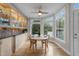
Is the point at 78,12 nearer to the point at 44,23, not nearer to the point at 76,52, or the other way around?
the point at 76,52

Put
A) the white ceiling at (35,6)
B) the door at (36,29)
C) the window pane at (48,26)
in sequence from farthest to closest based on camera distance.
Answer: the window pane at (48,26) < the door at (36,29) < the white ceiling at (35,6)

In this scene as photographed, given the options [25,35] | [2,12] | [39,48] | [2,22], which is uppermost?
[2,12]

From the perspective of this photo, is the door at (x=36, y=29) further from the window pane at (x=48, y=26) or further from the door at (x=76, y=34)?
the door at (x=76, y=34)

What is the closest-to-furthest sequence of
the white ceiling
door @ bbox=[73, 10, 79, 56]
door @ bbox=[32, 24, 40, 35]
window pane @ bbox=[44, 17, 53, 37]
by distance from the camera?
door @ bbox=[73, 10, 79, 56] → the white ceiling → door @ bbox=[32, 24, 40, 35] → window pane @ bbox=[44, 17, 53, 37]

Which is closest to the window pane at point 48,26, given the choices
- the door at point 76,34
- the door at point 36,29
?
the door at point 36,29

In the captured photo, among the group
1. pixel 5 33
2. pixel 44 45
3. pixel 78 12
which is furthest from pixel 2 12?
pixel 44 45

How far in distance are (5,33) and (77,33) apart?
2.46m

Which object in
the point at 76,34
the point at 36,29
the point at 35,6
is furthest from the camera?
the point at 36,29

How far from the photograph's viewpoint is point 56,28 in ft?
24.4

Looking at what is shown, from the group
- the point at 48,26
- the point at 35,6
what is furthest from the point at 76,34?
the point at 48,26

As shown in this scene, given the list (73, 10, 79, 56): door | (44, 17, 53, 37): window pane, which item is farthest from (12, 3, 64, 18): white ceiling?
(73, 10, 79, 56): door

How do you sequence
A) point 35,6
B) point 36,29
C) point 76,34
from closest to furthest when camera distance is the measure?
point 76,34
point 35,6
point 36,29

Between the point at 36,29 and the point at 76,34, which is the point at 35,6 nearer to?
the point at 36,29

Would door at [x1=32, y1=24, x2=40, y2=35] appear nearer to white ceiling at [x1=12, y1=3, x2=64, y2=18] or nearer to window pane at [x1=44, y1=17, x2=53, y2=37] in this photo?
window pane at [x1=44, y1=17, x2=53, y2=37]
